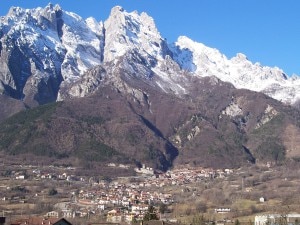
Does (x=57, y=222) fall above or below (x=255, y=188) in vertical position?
below

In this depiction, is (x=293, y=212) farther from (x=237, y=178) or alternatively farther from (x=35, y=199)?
(x=237, y=178)

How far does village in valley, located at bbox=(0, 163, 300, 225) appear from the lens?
12337cm

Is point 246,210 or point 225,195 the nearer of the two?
point 246,210

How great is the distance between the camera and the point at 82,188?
572 ft

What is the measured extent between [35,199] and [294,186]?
6170cm

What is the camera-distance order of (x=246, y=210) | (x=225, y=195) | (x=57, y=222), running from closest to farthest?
(x=57, y=222), (x=246, y=210), (x=225, y=195)

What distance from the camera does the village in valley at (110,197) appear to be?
123m

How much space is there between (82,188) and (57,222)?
95.3 metres

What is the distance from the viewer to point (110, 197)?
162 metres

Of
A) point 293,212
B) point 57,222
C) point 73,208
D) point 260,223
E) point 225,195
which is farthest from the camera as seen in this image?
point 225,195

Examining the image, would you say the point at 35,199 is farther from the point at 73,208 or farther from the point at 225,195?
the point at 225,195

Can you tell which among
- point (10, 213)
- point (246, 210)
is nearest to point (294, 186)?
point (246, 210)

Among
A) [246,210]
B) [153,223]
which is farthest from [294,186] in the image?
[153,223]

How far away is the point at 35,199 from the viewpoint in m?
147
